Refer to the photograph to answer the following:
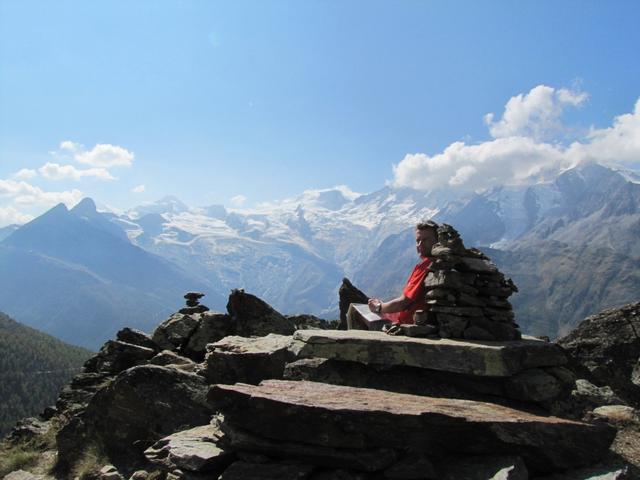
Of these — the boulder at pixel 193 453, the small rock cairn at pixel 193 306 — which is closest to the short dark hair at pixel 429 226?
the boulder at pixel 193 453

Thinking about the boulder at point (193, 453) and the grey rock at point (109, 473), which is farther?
the grey rock at point (109, 473)

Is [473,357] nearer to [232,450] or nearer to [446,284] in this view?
[446,284]

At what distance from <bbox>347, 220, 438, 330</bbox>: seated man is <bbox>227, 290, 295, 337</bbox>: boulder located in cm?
572

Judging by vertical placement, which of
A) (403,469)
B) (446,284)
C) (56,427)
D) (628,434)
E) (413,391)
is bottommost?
(56,427)

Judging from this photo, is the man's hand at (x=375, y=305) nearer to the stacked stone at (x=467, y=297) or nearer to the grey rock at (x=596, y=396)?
the stacked stone at (x=467, y=297)

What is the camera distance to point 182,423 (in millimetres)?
12562

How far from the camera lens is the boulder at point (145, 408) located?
12.6 m

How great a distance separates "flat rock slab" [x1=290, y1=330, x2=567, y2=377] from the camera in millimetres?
11250

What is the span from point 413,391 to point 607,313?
56.4 ft

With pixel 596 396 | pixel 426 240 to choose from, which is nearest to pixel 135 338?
pixel 426 240

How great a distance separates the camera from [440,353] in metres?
11.6

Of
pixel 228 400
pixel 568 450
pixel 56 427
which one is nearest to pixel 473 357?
pixel 568 450

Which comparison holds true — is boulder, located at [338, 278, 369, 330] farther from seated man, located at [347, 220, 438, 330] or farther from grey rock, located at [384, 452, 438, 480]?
grey rock, located at [384, 452, 438, 480]

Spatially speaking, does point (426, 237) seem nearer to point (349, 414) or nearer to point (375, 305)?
point (375, 305)
